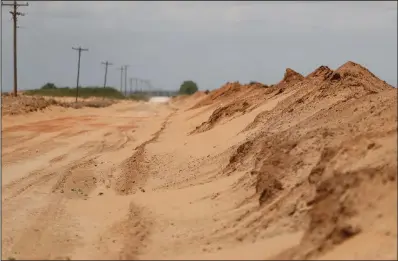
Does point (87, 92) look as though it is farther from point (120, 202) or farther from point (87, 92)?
point (120, 202)

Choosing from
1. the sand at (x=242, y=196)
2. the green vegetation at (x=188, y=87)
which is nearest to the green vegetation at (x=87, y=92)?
the green vegetation at (x=188, y=87)

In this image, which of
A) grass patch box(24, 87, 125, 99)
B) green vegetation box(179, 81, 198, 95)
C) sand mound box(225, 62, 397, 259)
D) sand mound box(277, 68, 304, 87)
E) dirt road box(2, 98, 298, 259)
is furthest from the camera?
green vegetation box(179, 81, 198, 95)

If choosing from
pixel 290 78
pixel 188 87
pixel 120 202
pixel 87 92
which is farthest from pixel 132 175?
pixel 188 87

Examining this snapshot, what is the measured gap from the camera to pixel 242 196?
9977mm

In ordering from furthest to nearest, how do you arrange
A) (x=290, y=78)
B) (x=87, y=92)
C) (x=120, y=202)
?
(x=87, y=92) < (x=290, y=78) < (x=120, y=202)

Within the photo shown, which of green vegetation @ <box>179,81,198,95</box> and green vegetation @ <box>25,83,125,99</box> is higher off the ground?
green vegetation @ <box>25,83,125,99</box>

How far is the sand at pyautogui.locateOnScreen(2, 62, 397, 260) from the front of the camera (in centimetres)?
734

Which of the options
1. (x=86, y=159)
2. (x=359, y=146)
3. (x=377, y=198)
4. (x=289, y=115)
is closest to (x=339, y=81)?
(x=289, y=115)

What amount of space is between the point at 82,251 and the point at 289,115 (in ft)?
25.7

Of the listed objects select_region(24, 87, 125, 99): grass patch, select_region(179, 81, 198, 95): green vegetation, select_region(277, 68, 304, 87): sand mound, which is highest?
select_region(277, 68, 304, 87): sand mound

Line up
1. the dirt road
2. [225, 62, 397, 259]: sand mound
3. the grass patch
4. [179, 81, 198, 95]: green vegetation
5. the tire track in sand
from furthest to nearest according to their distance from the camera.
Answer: [179, 81, 198, 95]: green vegetation < the grass patch < the tire track in sand < the dirt road < [225, 62, 397, 259]: sand mound

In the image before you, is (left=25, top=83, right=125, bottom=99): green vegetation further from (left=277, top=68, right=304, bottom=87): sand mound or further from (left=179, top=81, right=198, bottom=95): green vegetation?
(left=277, top=68, right=304, bottom=87): sand mound

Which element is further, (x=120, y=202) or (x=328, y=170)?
(x=120, y=202)

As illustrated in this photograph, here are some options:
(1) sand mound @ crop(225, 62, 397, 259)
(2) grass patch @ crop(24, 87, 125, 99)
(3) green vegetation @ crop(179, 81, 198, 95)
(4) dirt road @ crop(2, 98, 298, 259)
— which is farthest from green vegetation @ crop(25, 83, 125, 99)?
(1) sand mound @ crop(225, 62, 397, 259)
